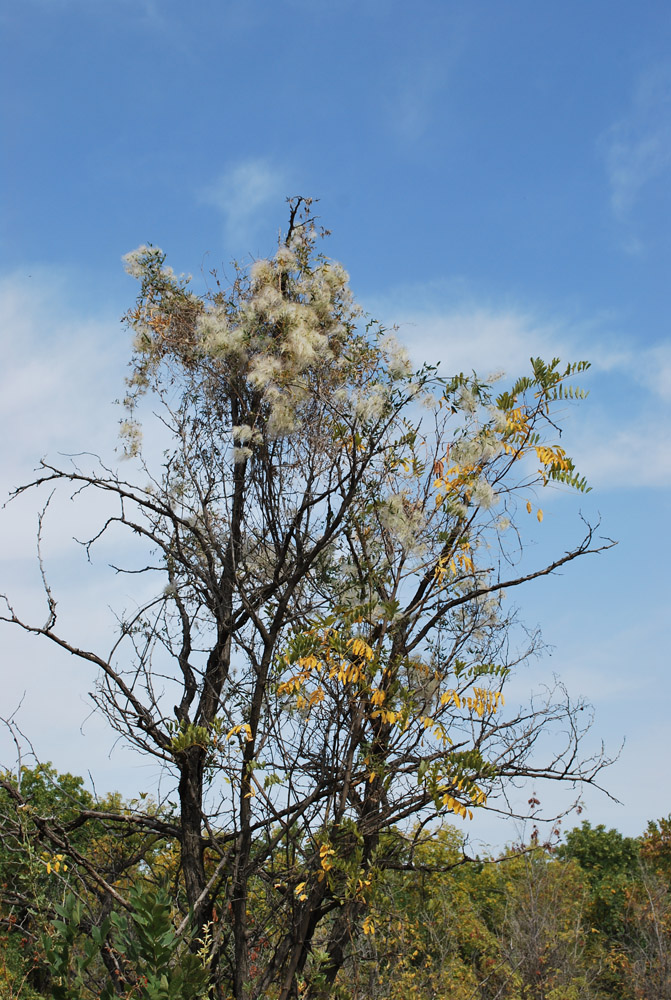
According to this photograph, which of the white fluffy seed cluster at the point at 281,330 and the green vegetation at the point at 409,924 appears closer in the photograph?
the green vegetation at the point at 409,924

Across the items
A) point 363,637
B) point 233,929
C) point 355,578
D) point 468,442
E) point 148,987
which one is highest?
point 468,442

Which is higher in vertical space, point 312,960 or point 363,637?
point 363,637

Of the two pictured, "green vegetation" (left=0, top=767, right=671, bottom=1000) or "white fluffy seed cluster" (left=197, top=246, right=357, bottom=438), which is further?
"white fluffy seed cluster" (left=197, top=246, right=357, bottom=438)

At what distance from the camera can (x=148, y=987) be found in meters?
4.49

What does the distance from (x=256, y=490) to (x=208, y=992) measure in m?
3.11

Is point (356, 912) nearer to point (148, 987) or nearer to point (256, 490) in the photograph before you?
point (148, 987)

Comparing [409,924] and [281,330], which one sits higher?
[281,330]

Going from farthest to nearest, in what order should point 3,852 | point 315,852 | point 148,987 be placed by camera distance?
point 3,852, point 315,852, point 148,987

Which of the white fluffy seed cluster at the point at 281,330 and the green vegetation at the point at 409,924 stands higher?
the white fluffy seed cluster at the point at 281,330

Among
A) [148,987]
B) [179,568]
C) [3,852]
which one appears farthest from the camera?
[3,852]

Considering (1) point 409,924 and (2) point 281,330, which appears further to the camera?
(1) point 409,924

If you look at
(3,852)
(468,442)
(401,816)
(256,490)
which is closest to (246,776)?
(401,816)

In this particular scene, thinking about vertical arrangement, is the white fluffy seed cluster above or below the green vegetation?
above

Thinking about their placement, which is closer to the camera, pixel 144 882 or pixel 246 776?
pixel 246 776
